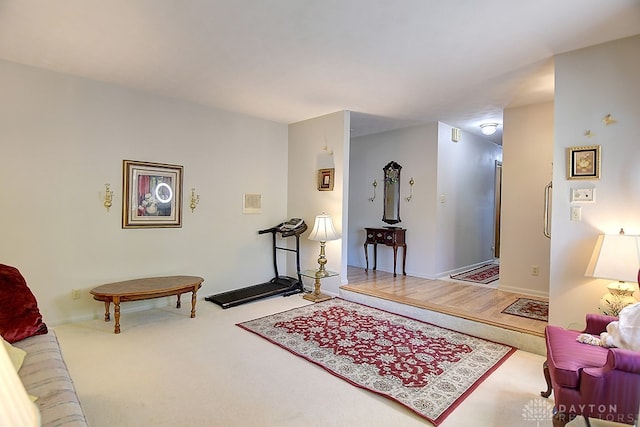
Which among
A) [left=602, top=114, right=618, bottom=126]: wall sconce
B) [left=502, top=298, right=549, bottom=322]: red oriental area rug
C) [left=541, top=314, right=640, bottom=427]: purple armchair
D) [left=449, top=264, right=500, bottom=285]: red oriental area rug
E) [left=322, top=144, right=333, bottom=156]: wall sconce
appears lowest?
[left=502, top=298, right=549, bottom=322]: red oriental area rug

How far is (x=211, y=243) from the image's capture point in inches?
187

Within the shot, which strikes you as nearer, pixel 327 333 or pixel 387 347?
pixel 387 347

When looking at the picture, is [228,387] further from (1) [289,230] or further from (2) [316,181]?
(2) [316,181]

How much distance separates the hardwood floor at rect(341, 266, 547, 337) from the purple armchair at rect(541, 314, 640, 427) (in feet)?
4.35

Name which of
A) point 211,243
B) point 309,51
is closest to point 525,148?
point 309,51

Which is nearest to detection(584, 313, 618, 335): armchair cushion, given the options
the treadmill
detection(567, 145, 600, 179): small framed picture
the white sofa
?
detection(567, 145, 600, 179): small framed picture

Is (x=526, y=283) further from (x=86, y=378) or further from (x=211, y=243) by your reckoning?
(x=86, y=378)

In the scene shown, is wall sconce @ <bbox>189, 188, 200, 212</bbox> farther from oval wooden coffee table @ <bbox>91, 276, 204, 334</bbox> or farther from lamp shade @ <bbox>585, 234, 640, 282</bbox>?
lamp shade @ <bbox>585, 234, 640, 282</bbox>

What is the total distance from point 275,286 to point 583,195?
Result: 3.84 m

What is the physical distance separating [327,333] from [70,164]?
3257 mm

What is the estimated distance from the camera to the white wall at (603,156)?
2.65 m

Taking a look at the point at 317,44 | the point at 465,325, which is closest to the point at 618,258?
the point at 465,325

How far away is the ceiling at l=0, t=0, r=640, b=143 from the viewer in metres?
2.29

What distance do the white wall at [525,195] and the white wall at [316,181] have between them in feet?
7.30
